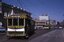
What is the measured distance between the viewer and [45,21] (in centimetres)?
16800

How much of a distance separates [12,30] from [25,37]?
1982 millimetres

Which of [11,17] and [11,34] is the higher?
[11,17]

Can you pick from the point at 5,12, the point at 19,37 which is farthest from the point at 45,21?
the point at 19,37

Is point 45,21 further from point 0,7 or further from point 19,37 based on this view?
point 19,37

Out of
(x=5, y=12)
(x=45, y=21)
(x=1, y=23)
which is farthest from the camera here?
(x=45, y=21)

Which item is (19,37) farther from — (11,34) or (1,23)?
(1,23)

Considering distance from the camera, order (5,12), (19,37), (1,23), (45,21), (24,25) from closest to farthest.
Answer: (24,25) < (19,37) < (1,23) < (5,12) < (45,21)

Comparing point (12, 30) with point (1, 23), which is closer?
point (12, 30)

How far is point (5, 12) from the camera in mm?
84875

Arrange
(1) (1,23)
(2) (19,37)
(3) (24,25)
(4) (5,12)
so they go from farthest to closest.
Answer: (4) (5,12), (1) (1,23), (2) (19,37), (3) (24,25)

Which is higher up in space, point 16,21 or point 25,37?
point 16,21

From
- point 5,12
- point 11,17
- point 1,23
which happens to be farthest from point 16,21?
point 5,12

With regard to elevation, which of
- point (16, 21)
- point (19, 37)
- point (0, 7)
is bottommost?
point (19, 37)

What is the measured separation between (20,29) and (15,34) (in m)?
0.96
